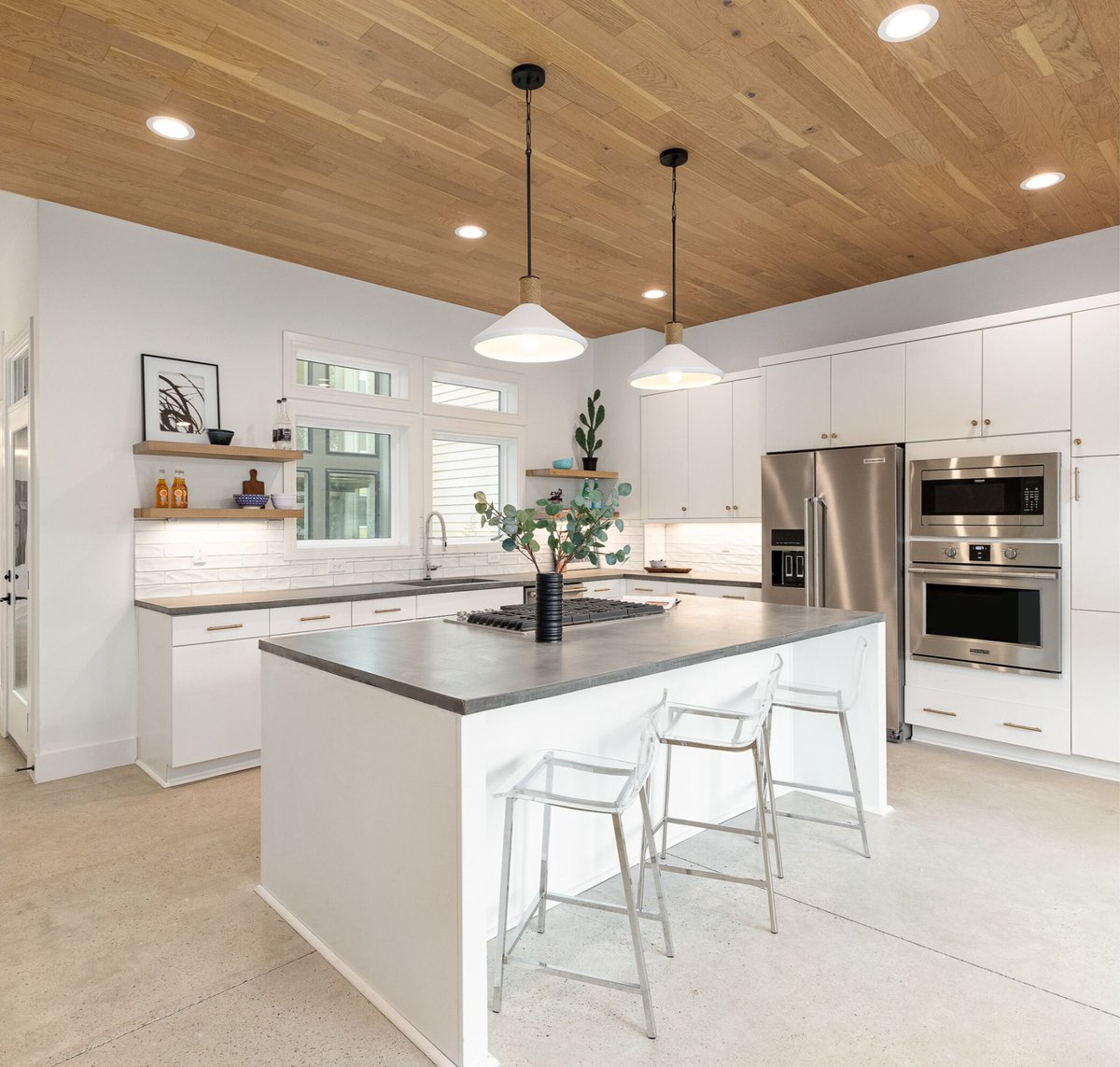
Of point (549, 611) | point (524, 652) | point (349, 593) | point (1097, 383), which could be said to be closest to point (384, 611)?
point (349, 593)

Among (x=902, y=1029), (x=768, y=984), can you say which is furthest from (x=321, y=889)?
(x=902, y=1029)

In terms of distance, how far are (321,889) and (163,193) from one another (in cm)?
313

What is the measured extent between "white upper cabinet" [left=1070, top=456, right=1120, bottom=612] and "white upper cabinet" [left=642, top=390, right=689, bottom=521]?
2570mm

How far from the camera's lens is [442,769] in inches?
68.9

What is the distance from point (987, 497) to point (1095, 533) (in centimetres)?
50

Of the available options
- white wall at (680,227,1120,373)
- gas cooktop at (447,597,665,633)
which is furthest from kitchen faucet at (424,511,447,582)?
white wall at (680,227,1120,373)

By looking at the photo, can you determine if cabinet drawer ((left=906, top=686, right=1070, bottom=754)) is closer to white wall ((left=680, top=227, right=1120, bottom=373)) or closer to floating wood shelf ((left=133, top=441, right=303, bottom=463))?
white wall ((left=680, top=227, right=1120, bottom=373))

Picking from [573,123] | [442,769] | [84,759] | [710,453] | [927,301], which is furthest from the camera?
[710,453]

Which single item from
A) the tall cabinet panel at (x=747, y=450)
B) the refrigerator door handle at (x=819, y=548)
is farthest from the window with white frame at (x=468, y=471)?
the refrigerator door handle at (x=819, y=548)

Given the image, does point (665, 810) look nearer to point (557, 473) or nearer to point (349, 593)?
point (349, 593)

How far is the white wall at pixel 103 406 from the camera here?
3.69 meters

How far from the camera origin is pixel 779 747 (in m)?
3.45

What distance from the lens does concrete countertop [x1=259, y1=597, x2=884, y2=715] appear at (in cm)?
184

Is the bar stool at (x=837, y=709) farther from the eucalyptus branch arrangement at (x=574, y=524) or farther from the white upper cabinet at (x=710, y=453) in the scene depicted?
the white upper cabinet at (x=710, y=453)
